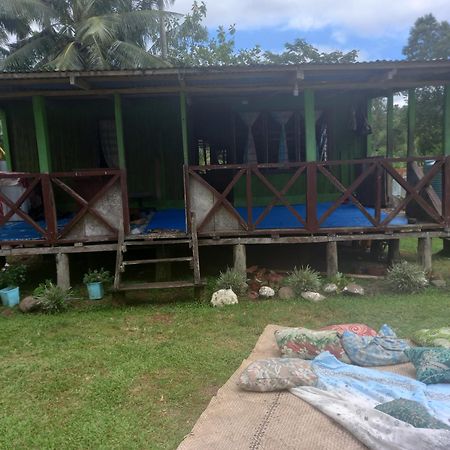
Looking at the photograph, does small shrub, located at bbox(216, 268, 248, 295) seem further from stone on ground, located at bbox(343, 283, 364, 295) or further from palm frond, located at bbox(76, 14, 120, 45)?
palm frond, located at bbox(76, 14, 120, 45)

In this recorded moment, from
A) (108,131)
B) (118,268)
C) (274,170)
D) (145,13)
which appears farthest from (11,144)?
(145,13)

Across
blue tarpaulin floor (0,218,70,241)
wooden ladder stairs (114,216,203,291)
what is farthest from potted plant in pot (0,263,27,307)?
wooden ladder stairs (114,216,203,291)

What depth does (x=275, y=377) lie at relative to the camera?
11.2ft

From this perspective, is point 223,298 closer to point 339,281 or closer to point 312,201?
point 339,281

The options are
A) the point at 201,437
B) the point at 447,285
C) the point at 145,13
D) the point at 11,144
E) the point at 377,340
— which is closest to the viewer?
the point at 201,437

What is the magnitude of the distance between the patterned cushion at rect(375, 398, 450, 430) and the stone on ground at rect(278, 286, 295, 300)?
306cm

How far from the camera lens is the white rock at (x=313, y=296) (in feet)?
19.4

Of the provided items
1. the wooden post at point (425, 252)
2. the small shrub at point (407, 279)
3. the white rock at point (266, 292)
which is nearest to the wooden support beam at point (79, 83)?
the white rock at point (266, 292)

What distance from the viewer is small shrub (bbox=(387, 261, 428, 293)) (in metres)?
6.14

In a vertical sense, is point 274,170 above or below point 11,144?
below

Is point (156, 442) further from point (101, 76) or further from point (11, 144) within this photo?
point (11, 144)

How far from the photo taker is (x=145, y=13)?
16.5 metres

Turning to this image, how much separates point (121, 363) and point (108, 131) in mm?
5661

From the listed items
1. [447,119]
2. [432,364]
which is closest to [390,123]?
[447,119]
